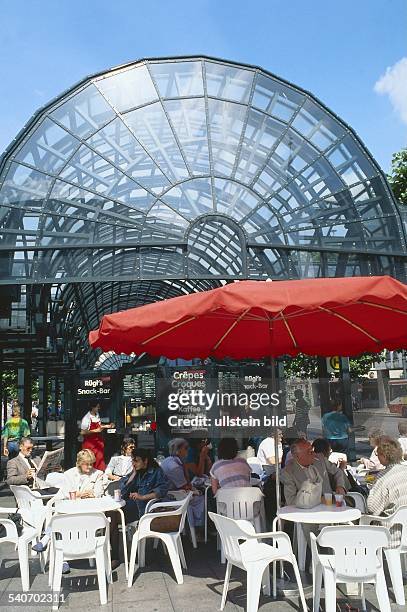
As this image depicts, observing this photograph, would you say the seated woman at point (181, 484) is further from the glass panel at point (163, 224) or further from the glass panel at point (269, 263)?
the glass panel at point (269, 263)

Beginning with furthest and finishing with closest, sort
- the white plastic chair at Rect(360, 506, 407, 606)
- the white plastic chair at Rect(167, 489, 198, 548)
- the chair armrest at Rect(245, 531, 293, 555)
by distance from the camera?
the white plastic chair at Rect(167, 489, 198, 548)
the white plastic chair at Rect(360, 506, 407, 606)
the chair armrest at Rect(245, 531, 293, 555)

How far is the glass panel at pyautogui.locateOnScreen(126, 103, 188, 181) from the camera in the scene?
1374 centimetres

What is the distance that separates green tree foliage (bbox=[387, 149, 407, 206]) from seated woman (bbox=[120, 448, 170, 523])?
20123mm

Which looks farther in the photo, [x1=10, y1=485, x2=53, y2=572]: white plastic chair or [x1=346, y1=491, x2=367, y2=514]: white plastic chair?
[x1=346, y1=491, x2=367, y2=514]: white plastic chair

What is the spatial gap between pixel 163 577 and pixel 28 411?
51.2 feet

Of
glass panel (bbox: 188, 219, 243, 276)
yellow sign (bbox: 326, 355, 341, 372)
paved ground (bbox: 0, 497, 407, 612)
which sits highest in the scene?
glass panel (bbox: 188, 219, 243, 276)

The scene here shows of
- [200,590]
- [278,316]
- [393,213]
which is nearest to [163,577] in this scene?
[200,590]

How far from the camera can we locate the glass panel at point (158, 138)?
1374cm

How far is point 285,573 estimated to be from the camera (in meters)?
6.20

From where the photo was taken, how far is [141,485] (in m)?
7.11

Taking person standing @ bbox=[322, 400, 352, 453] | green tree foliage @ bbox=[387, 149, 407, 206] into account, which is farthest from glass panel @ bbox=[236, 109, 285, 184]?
green tree foliage @ bbox=[387, 149, 407, 206]

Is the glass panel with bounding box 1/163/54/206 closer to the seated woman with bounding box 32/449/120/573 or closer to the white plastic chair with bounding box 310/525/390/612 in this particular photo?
the seated woman with bounding box 32/449/120/573

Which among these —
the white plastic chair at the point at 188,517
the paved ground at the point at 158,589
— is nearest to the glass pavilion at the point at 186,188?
the white plastic chair at the point at 188,517

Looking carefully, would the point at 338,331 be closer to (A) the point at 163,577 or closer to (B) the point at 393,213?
(A) the point at 163,577
